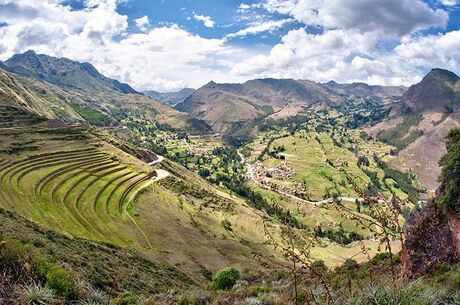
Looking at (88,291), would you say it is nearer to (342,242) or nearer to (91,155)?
(91,155)

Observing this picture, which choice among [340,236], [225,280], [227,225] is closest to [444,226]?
[225,280]

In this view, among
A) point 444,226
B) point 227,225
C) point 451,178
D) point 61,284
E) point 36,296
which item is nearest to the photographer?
point 36,296

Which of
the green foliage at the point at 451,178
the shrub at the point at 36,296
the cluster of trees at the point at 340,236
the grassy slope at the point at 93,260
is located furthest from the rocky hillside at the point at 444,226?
the cluster of trees at the point at 340,236

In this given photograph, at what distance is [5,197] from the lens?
2859 inches

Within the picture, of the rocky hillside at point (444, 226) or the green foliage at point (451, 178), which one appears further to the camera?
the green foliage at point (451, 178)

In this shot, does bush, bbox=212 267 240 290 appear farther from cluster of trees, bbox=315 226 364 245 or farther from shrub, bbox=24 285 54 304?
cluster of trees, bbox=315 226 364 245

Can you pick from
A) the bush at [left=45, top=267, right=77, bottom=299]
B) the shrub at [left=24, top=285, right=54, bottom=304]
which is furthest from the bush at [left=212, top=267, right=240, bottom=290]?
the shrub at [left=24, top=285, right=54, bottom=304]

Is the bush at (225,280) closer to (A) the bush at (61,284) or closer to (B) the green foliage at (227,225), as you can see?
(A) the bush at (61,284)

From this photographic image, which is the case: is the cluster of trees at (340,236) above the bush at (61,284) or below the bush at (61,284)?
below

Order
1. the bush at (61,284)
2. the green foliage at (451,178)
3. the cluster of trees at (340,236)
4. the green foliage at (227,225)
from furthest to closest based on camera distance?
the cluster of trees at (340,236), the green foliage at (227,225), the green foliage at (451,178), the bush at (61,284)

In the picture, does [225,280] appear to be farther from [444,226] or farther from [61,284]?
[61,284]

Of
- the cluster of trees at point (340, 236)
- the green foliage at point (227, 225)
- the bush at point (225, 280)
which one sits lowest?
the cluster of trees at point (340, 236)

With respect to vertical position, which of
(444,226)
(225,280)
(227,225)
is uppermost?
(444,226)

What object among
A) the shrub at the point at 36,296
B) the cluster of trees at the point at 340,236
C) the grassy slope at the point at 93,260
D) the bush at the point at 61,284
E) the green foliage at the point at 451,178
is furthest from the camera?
the cluster of trees at the point at 340,236
